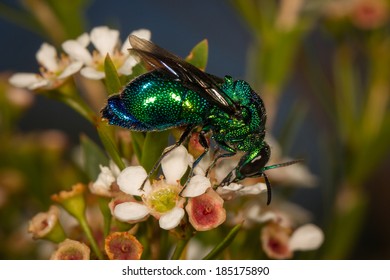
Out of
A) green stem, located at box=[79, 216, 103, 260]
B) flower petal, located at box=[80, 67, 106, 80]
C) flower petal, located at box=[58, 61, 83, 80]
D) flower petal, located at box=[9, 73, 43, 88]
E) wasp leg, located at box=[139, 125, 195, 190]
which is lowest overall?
green stem, located at box=[79, 216, 103, 260]

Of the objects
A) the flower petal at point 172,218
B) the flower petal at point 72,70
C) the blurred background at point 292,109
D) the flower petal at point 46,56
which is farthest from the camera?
the blurred background at point 292,109

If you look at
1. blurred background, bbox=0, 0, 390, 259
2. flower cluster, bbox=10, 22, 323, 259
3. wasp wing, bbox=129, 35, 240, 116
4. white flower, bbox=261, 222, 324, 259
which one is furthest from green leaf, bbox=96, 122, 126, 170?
blurred background, bbox=0, 0, 390, 259

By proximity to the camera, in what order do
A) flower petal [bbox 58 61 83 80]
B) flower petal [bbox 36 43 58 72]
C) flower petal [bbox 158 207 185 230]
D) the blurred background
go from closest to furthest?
flower petal [bbox 158 207 185 230]
flower petal [bbox 58 61 83 80]
flower petal [bbox 36 43 58 72]
the blurred background

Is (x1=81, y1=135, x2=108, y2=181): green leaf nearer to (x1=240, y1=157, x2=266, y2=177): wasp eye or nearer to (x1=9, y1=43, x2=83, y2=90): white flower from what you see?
(x1=9, y1=43, x2=83, y2=90): white flower

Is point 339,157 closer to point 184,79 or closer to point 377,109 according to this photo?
point 377,109

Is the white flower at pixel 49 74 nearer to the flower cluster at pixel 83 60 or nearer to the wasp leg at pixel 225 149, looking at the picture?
the flower cluster at pixel 83 60

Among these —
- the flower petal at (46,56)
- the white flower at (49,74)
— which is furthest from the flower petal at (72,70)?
the flower petal at (46,56)

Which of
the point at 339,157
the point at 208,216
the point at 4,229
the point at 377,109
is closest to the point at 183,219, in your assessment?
the point at 208,216
